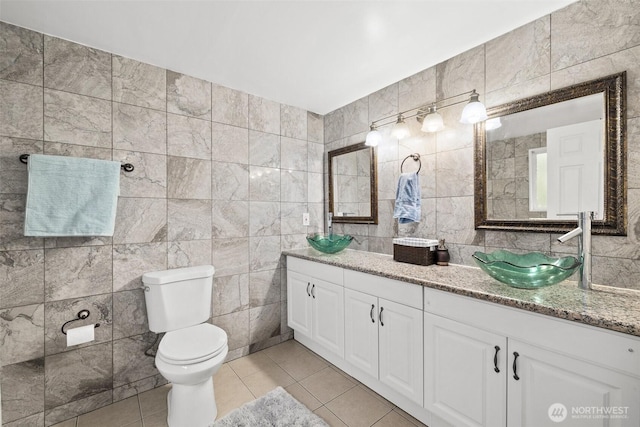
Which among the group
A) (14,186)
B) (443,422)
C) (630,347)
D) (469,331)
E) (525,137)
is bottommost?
(443,422)

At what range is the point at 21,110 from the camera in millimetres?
1624

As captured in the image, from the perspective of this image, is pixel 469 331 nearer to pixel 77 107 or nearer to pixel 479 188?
pixel 479 188

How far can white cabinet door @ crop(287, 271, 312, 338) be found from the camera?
2.37 meters

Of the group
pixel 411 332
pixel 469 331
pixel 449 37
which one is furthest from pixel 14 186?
pixel 449 37

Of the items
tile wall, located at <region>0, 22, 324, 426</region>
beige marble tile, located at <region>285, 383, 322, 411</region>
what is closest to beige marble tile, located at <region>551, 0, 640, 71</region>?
tile wall, located at <region>0, 22, 324, 426</region>

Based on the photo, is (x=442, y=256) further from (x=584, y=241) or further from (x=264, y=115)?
(x=264, y=115)

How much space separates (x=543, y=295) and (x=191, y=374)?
5.76 ft

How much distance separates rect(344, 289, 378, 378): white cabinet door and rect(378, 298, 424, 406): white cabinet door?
0.05m

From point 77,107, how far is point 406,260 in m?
2.35

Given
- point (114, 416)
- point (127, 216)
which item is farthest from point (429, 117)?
point (114, 416)

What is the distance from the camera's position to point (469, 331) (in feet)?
4.40

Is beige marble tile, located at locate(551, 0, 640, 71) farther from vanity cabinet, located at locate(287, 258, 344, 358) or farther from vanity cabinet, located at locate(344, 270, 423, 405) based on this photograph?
vanity cabinet, located at locate(287, 258, 344, 358)

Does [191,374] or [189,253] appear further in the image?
[189,253]

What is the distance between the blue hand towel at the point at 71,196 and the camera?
1572 mm
